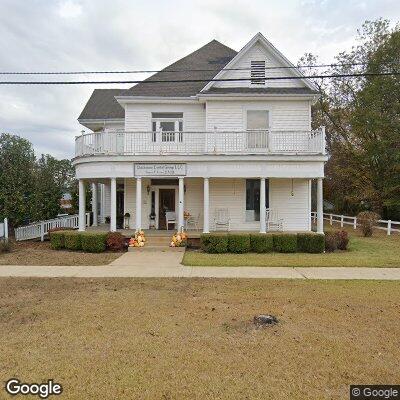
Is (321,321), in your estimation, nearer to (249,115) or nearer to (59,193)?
(249,115)

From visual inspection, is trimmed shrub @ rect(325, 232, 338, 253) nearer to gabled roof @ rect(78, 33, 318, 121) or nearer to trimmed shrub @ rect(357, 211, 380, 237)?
trimmed shrub @ rect(357, 211, 380, 237)

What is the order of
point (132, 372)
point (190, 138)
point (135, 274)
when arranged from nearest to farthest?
point (132, 372), point (135, 274), point (190, 138)

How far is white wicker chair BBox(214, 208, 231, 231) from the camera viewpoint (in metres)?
19.5

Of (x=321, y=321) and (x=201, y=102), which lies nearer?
(x=321, y=321)

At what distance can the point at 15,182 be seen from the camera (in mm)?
20688

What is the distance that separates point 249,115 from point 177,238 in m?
7.54

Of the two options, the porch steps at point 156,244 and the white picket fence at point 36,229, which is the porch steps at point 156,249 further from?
the white picket fence at point 36,229

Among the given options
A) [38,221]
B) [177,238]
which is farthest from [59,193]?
[177,238]

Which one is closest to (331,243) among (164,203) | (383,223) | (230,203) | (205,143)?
(230,203)

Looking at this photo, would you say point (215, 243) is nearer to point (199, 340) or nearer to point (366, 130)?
point (199, 340)

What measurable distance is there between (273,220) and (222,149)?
4.64 meters

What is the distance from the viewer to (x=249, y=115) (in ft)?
64.9

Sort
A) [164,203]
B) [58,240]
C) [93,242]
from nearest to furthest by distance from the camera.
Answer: [93,242] < [58,240] < [164,203]

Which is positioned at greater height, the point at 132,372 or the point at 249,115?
the point at 249,115
